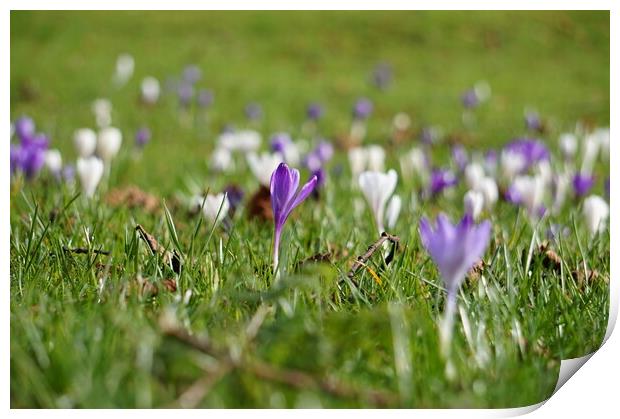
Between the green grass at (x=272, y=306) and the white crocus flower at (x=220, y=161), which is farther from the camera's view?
the white crocus flower at (x=220, y=161)

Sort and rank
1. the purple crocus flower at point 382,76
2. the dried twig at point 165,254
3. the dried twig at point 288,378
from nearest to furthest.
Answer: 1. the dried twig at point 288,378
2. the dried twig at point 165,254
3. the purple crocus flower at point 382,76

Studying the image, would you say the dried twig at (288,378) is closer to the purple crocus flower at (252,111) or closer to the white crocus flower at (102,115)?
the white crocus flower at (102,115)

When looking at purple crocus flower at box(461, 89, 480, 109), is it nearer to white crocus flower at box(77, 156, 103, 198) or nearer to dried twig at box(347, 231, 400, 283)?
white crocus flower at box(77, 156, 103, 198)

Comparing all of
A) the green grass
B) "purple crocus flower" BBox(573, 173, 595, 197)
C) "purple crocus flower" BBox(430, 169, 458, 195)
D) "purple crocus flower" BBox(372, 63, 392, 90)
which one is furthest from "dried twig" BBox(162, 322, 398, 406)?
"purple crocus flower" BBox(372, 63, 392, 90)

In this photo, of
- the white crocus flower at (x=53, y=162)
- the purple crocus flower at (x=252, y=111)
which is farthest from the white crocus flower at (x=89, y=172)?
the purple crocus flower at (x=252, y=111)

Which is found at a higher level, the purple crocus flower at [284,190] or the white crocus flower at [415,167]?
the purple crocus flower at [284,190]
